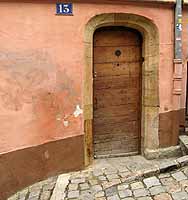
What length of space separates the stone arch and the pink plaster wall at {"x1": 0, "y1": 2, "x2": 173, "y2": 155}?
0.13 meters

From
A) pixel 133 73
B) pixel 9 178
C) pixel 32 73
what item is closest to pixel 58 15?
pixel 32 73

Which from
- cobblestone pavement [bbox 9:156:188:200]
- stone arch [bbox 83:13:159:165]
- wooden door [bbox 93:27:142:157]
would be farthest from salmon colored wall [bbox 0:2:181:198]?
wooden door [bbox 93:27:142:157]

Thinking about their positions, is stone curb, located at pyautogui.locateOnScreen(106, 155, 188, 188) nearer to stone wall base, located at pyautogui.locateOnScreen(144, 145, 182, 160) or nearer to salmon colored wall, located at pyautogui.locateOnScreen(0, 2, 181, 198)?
stone wall base, located at pyautogui.locateOnScreen(144, 145, 182, 160)

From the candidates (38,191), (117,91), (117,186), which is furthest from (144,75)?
(38,191)

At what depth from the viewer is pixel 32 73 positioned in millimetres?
4250

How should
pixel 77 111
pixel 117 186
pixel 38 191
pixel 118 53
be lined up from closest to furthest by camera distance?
pixel 117 186, pixel 38 191, pixel 77 111, pixel 118 53

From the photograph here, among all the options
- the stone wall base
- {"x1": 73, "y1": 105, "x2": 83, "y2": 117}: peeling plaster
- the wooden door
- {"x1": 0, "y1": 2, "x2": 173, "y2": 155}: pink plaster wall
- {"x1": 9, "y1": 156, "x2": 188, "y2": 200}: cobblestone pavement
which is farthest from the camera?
the stone wall base

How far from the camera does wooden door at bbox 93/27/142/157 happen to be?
16.8ft

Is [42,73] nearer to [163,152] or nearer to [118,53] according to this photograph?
[118,53]

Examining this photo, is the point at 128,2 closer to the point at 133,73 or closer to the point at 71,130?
the point at 133,73

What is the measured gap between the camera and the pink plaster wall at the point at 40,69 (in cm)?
407

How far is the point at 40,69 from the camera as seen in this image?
4.29m

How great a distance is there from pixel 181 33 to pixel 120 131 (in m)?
2.28

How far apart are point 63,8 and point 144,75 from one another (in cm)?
207
